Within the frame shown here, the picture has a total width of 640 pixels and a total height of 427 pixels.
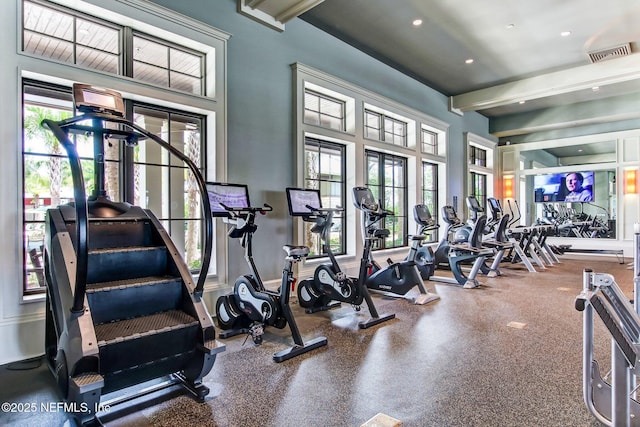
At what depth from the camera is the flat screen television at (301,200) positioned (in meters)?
4.52

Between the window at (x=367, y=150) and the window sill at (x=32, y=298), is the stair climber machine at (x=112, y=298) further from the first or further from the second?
the window at (x=367, y=150)

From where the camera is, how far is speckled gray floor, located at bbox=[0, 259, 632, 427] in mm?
2234

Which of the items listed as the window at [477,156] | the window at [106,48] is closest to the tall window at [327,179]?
the window at [106,48]

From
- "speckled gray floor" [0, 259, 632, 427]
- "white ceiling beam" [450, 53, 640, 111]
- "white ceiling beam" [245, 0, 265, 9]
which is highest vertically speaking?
"white ceiling beam" [450, 53, 640, 111]

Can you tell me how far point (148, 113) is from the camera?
4.06 m

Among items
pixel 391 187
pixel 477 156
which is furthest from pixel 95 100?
pixel 477 156

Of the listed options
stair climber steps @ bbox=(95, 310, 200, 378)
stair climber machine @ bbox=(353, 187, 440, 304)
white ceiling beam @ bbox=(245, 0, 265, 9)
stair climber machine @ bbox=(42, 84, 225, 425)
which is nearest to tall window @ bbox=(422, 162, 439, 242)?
stair climber machine @ bbox=(353, 187, 440, 304)

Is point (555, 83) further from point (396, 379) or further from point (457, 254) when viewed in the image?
point (396, 379)

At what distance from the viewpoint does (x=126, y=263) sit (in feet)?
8.57

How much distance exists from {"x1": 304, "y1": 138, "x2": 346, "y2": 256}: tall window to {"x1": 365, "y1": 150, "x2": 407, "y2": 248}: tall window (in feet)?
2.50

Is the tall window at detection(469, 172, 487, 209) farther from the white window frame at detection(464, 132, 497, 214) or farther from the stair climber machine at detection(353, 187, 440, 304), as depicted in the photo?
the stair climber machine at detection(353, 187, 440, 304)

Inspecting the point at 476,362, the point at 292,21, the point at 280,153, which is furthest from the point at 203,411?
the point at 292,21

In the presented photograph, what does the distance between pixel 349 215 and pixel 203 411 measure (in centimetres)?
444

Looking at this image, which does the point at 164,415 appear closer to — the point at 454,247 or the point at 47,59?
the point at 47,59
